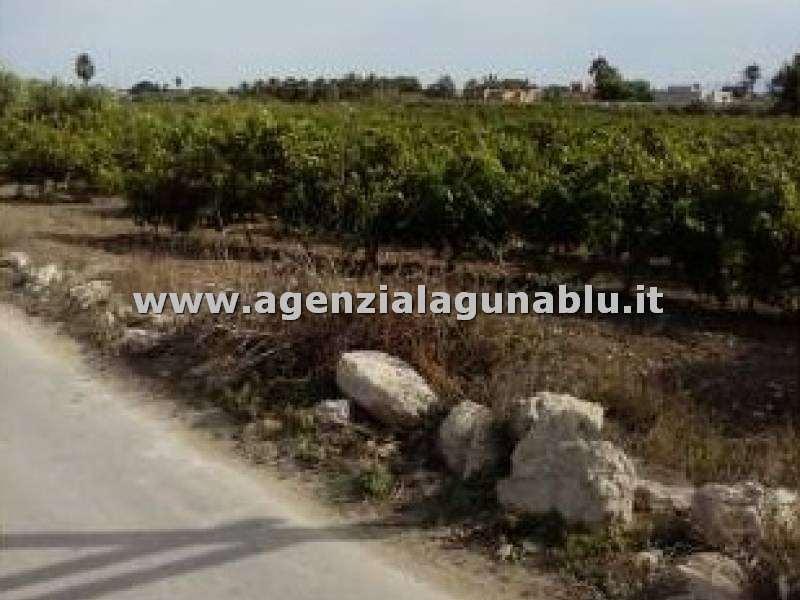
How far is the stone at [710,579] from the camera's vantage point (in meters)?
4.39

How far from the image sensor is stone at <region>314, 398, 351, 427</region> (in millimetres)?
6613

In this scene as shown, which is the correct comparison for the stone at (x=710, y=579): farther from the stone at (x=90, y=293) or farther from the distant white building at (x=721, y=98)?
the distant white building at (x=721, y=98)

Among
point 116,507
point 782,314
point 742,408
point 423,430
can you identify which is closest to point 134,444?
point 116,507

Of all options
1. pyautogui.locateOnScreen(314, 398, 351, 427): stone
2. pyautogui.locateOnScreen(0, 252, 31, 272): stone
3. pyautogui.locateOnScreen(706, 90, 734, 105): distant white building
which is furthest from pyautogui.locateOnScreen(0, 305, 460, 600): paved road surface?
pyautogui.locateOnScreen(706, 90, 734, 105): distant white building

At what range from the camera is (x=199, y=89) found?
7662 centimetres

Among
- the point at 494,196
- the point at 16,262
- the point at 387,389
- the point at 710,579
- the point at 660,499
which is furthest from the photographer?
the point at 494,196

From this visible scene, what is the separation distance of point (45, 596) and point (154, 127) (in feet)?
62.8

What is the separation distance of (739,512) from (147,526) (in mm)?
2582

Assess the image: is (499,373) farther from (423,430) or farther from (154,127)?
(154,127)

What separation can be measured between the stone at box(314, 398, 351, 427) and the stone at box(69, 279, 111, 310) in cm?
344

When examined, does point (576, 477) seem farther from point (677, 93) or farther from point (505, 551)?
point (677, 93)

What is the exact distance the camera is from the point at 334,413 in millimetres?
6633

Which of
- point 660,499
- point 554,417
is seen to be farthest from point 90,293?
point 660,499

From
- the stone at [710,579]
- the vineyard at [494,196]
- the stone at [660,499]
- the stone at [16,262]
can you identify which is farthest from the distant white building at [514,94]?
the stone at [710,579]
